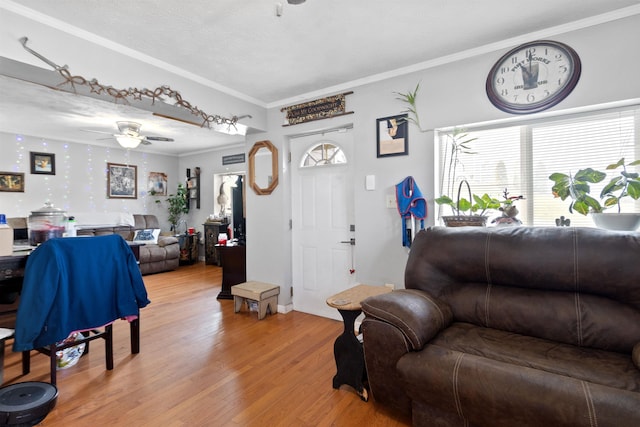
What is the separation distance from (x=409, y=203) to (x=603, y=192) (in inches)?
50.2

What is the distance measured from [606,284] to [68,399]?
3191 millimetres

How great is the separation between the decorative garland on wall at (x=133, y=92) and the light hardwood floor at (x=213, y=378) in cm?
205

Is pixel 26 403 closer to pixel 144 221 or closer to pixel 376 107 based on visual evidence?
pixel 376 107

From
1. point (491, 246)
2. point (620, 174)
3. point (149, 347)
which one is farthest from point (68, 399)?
point (620, 174)

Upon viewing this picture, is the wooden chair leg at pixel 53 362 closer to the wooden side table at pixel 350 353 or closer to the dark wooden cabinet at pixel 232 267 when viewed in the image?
the wooden side table at pixel 350 353

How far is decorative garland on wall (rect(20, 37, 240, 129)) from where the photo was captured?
2.06m

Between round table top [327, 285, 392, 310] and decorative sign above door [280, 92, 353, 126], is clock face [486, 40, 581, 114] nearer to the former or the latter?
decorative sign above door [280, 92, 353, 126]

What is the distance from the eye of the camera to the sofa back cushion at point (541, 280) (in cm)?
161

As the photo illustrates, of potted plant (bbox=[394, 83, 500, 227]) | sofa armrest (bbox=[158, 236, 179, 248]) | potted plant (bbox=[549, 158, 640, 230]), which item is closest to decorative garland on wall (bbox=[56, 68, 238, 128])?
potted plant (bbox=[394, 83, 500, 227])

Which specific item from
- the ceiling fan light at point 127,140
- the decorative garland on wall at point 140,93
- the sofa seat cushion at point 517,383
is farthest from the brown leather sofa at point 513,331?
the ceiling fan light at point 127,140

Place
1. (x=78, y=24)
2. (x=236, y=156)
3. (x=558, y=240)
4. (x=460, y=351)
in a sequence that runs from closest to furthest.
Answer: (x=460, y=351), (x=558, y=240), (x=78, y=24), (x=236, y=156)

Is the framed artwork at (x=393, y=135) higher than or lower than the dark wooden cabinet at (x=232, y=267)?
higher

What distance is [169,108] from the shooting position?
9.16 ft

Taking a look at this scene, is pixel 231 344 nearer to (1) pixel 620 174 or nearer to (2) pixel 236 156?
(1) pixel 620 174
